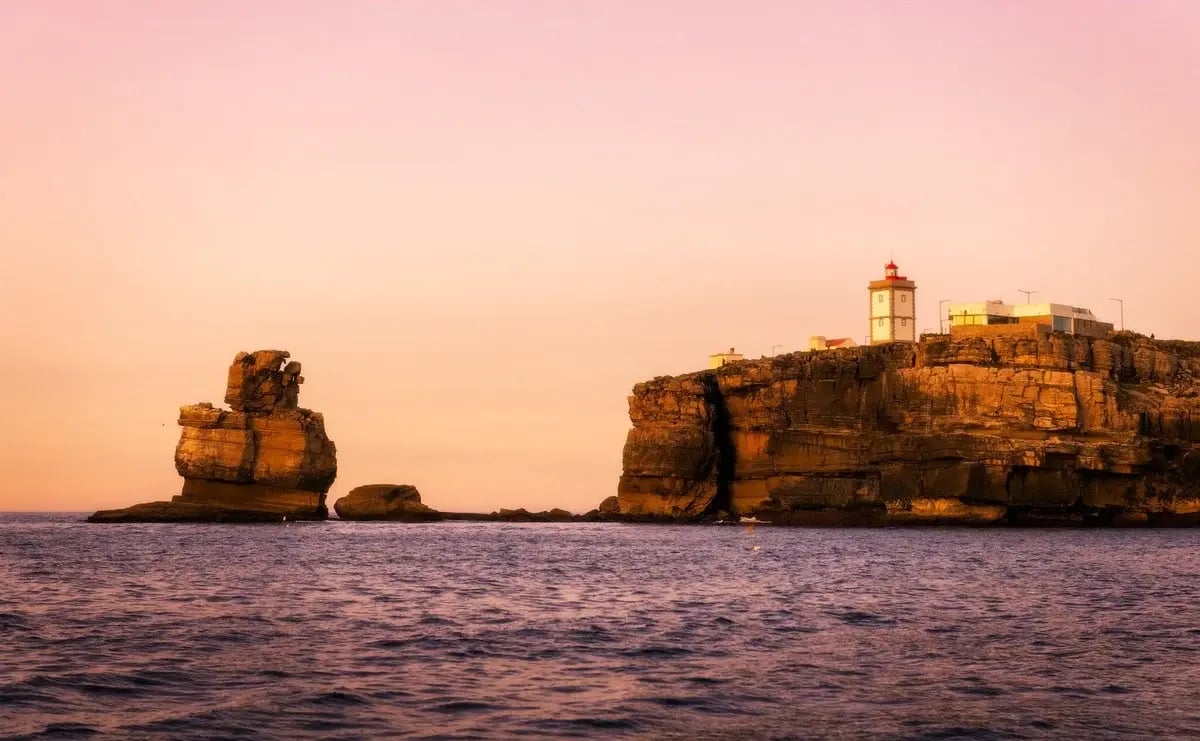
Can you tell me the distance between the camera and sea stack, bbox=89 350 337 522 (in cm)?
11412

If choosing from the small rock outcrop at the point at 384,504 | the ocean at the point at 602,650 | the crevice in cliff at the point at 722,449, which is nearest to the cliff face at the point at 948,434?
the crevice in cliff at the point at 722,449

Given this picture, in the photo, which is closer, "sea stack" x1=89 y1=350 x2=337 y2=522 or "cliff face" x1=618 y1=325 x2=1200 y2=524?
"cliff face" x1=618 y1=325 x2=1200 y2=524

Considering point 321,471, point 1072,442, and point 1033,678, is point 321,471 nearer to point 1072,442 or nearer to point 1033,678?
point 1072,442

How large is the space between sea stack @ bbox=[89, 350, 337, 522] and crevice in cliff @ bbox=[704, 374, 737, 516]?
37.2m

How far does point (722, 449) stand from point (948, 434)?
29.6m

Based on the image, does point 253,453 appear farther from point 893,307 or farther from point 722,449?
point 893,307

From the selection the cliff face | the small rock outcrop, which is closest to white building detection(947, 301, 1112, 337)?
the cliff face

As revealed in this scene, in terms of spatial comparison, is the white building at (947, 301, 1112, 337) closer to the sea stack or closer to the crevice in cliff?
the crevice in cliff

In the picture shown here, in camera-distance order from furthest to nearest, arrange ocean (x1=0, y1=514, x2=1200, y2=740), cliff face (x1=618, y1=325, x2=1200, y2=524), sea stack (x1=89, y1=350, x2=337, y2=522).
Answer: sea stack (x1=89, y1=350, x2=337, y2=522) → cliff face (x1=618, y1=325, x2=1200, y2=524) → ocean (x1=0, y1=514, x2=1200, y2=740)

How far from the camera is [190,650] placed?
1179 inches

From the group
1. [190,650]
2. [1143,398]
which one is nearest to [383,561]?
[190,650]

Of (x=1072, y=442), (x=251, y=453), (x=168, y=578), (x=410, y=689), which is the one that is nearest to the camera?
(x=410, y=689)

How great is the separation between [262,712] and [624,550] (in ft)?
179

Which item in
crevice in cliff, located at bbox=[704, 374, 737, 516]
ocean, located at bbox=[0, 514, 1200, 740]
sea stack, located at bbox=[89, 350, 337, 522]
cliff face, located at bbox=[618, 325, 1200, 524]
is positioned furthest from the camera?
crevice in cliff, located at bbox=[704, 374, 737, 516]
